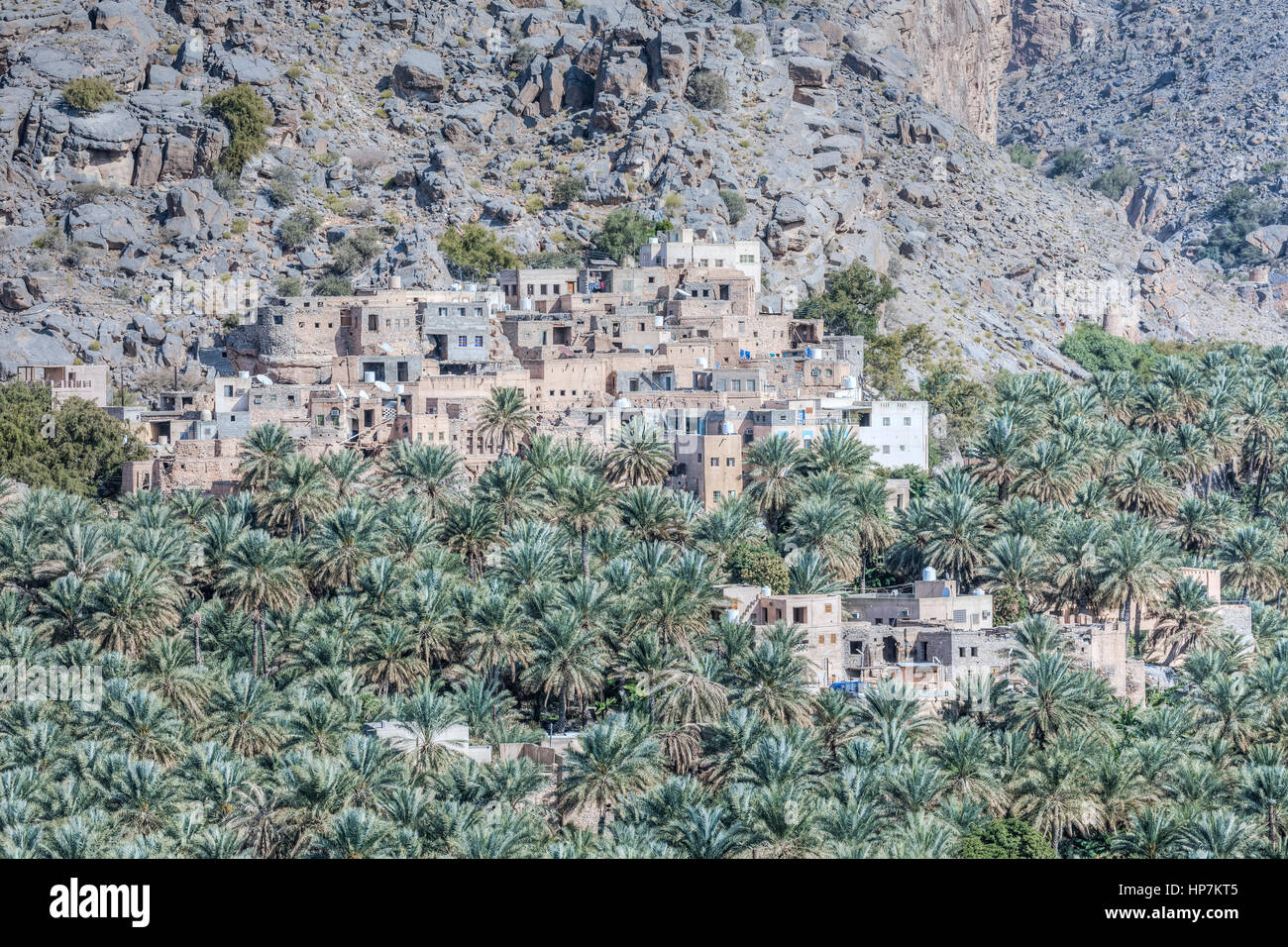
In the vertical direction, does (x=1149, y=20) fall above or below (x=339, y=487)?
above

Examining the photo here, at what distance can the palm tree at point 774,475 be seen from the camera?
66375 mm

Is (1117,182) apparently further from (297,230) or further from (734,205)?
(297,230)

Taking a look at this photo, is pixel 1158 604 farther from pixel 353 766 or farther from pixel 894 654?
pixel 353 766

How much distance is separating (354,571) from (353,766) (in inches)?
514

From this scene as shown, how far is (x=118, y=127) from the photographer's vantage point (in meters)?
106

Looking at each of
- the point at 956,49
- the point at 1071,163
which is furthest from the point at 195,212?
the point at 1071,163

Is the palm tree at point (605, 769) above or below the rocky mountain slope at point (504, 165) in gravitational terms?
below

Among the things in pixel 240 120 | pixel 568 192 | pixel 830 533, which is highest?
pixel 240 120

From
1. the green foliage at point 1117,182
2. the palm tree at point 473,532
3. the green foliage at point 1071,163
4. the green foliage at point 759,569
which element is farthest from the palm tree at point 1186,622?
the green foliage at point 1071,163

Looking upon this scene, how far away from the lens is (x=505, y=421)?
227ft

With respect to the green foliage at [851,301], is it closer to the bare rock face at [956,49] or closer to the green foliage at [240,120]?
the green foliage at [240,120]

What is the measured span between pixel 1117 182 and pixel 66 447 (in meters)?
96.5

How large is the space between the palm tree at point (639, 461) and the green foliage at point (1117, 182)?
88399mm
